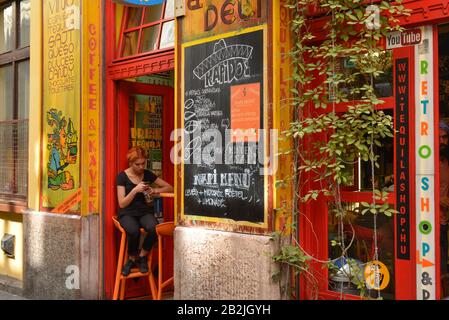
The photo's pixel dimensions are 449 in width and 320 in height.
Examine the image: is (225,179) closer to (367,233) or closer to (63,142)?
(367,233)

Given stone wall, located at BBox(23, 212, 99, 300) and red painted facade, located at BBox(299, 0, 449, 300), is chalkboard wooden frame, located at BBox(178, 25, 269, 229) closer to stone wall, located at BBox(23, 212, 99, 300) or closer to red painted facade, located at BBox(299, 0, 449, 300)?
red painted facade, located at BBox(299, 0, 449, 300)

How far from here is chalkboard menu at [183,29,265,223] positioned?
4941mm

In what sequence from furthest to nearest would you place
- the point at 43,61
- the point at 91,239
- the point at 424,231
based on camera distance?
the point at 43,61
the point at 91,239
the point at 424,231

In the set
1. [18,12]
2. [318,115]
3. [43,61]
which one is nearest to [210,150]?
[318,115]

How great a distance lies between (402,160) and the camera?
4410 mm

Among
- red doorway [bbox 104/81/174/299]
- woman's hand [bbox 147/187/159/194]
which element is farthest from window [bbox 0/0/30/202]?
woman's hand [bbox 147/187/159/194]

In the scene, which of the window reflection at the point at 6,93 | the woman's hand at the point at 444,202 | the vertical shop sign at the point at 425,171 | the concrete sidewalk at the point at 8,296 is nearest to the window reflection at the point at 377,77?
the vertical shop sign at the point at 425,171

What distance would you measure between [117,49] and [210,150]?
2.54 meters

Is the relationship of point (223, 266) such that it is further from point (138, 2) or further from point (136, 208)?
point (138, 2)

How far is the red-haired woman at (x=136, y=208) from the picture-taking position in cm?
651

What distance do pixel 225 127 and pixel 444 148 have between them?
1.91 meters

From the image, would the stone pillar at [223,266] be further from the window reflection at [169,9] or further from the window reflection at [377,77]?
the window reflection at [169,9]

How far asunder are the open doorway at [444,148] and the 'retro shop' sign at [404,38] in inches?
6.3

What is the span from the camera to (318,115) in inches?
193
